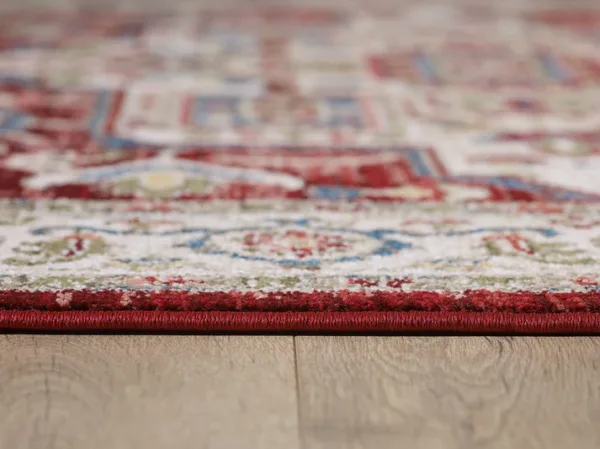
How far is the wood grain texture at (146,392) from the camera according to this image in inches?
23.3

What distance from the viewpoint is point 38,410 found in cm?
61

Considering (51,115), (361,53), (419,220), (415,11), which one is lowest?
(419,220)

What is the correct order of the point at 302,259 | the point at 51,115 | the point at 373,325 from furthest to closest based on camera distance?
the point at 51,115, the point at 302,259, the point at 373,325

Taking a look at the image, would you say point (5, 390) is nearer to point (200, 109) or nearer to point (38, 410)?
point (38, 410)

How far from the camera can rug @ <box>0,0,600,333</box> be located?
2.35 ft

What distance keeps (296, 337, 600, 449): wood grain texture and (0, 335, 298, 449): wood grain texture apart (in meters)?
0.03

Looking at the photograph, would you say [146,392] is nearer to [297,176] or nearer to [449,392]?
[449,392]

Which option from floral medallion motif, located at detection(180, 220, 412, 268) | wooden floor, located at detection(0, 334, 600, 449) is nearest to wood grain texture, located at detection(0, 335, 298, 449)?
wooden floor, located at detection(0, 334, 600, 449)

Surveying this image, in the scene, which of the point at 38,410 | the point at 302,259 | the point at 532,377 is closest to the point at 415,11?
the point at 302,259

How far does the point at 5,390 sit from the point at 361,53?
1.21 meters

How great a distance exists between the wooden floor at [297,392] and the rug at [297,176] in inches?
0.9

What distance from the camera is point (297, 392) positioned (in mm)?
641

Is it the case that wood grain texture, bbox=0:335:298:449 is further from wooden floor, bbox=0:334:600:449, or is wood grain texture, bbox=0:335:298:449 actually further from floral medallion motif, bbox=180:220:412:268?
floral medallion motif, bbox=180:220:412:268

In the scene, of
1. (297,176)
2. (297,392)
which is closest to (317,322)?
(297,392)
